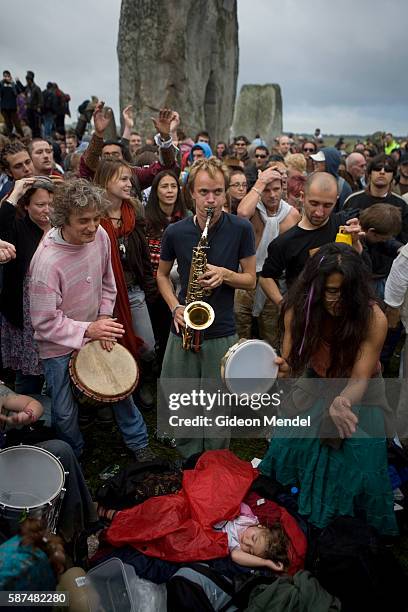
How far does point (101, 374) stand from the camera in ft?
10.6

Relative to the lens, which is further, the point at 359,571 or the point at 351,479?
the point at 351,479

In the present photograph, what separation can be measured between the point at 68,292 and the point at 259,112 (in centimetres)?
1998

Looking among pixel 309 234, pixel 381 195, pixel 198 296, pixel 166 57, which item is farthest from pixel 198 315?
pixel 166 57

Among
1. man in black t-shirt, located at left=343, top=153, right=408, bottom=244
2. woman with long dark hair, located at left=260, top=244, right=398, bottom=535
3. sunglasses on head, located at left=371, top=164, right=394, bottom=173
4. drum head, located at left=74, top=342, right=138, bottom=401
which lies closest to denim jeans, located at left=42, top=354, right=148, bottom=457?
drum head, located at left=74, top=342, right=138, bottom=401

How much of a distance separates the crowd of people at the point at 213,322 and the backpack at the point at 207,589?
103 mm

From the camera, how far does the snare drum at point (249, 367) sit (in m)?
3.05

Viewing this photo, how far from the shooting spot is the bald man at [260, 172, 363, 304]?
11.8 feet

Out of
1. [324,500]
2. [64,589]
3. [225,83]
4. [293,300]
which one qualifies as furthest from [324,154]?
[225,83]

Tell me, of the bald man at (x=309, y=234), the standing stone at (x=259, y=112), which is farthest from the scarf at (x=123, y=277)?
the standing stone at (x=259, y=112)

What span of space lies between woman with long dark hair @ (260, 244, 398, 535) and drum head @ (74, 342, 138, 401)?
983 mm

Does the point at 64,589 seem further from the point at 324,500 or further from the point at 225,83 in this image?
the point at 225,83

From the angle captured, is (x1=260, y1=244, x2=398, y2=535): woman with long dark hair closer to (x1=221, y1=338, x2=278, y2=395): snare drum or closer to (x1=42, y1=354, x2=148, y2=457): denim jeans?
(x1=221, y1=338, x2=278, y2=395): snare drum

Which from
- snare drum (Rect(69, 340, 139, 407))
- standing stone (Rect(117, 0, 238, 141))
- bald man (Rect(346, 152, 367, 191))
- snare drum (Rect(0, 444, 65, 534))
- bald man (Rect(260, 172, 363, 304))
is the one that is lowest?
snare drum (Rect(0, 444, 65, 534))

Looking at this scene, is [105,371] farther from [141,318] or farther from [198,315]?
[141,318]
